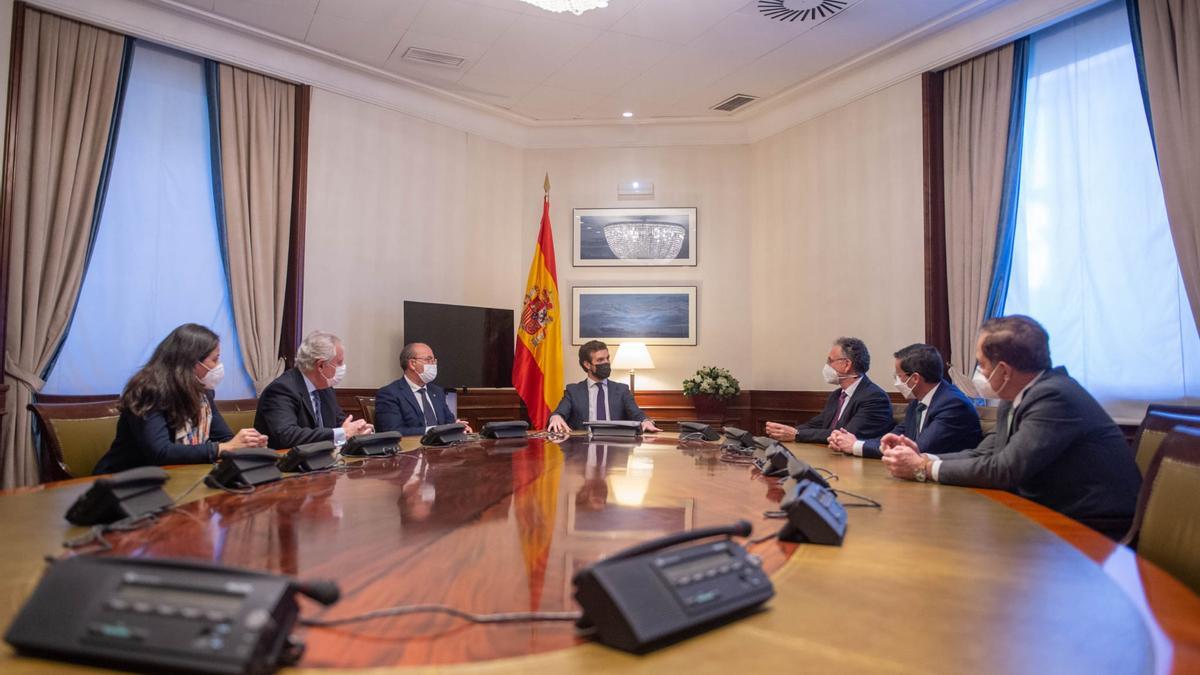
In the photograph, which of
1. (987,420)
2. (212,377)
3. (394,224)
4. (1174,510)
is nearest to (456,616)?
(1174,510)

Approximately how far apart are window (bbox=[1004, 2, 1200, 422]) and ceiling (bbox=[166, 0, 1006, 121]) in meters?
0.69

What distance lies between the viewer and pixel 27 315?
429 centimetres

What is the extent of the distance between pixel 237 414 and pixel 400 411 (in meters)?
0.86

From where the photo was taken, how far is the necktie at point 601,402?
4.88 m

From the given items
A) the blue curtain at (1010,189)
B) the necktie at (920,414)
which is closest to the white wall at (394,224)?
the blue curtain at (1010,189)

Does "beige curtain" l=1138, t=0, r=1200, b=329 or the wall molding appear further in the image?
the wall molding

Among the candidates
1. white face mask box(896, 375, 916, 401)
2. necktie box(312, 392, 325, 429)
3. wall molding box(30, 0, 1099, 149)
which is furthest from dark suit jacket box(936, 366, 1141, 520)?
wall molding box(30, 0, 1099, 149)

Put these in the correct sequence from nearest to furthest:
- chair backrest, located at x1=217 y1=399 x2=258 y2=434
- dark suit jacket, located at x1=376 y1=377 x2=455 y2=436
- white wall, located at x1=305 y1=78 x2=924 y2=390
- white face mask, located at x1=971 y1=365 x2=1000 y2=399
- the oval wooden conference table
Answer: the oval wooden conference table, white face mask, located at x1=971 y1=365 x2=1000 y2=399, chair backrest, located at x1=217 y1=399 x2=258 y2=434, dark suit jacket, located at x1=376 y1=377 x2=455 y2=436, white wall, located at x1=305 y1=78 x2=924 y2=390

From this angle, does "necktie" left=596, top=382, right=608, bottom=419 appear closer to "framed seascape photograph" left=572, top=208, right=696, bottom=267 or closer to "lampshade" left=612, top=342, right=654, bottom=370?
"lampshade" left=612, top=342, right=654, bottom=370

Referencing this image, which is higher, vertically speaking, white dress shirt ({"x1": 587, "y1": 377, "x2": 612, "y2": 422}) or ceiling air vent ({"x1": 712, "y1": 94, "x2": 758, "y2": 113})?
ceiling air vent ({"x1": 712, "y1": 94, "x2": 758, "y2": 113})

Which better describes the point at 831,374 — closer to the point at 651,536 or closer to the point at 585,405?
the point at 585,405

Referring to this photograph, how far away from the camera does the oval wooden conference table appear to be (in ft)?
2.43

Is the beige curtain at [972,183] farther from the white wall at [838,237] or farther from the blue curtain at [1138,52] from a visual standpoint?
the blue curtain at [1138,52]

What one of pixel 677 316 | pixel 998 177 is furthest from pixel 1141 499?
pixel 677 316
